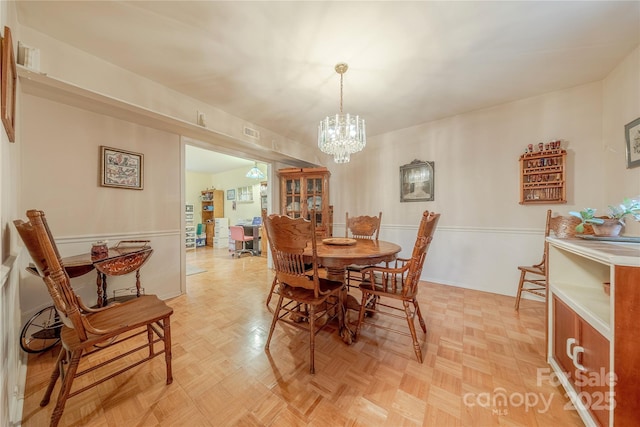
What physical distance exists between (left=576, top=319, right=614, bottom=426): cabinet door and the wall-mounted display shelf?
84.5 inches

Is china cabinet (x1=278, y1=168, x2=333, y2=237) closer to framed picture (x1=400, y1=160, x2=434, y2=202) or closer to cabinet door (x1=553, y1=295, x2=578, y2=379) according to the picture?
framed picture (x1=400, y1=160, x2=434, y2=202)

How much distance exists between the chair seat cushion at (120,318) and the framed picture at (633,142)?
3825 millimetres

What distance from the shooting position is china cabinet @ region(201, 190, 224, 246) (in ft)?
23.9

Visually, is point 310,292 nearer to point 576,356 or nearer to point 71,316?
point 71,316

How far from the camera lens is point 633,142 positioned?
1.94 metres

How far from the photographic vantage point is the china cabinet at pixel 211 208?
7293 millimetres

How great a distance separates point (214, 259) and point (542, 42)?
19.7ft

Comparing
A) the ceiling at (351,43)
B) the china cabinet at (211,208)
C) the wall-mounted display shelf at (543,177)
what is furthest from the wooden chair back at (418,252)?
the china cabinet at (211,208)

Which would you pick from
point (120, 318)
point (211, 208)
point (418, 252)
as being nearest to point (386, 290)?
point (418, 252)

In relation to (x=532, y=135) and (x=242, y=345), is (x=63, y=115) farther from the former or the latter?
(x=532, y=135)

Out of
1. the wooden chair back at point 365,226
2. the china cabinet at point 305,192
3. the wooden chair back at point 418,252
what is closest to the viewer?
the wooden chair back at point 418,252

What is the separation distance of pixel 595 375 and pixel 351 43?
2485 mm

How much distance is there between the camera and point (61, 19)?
1.56 metres

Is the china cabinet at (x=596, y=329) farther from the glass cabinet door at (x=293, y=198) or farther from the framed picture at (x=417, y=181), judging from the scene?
the glass cabinet door at (x=293, y=198)
